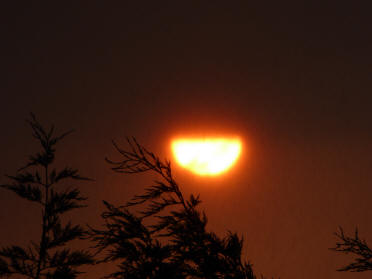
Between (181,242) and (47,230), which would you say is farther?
(47,230)

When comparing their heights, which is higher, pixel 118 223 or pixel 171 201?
pixel 171 201

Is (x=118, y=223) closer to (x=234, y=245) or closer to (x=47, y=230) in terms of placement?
(x=234, y=245)

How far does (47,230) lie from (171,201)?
2.65 meters

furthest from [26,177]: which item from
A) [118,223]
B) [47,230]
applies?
[118,223]

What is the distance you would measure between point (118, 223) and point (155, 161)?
0.52 meters

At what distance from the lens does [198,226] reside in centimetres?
354

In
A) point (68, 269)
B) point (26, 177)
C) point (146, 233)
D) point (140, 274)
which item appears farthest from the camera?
point (26, 177)

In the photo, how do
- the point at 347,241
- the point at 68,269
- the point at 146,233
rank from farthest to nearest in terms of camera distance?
the point at 68,269 → the point at 347,241 → the point at 146,233

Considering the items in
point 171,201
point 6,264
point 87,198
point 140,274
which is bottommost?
point 140,274

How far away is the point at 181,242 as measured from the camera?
3.46 metres

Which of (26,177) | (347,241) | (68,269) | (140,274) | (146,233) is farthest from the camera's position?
(26,177)

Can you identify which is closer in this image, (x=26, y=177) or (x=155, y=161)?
(x=155, y=161)

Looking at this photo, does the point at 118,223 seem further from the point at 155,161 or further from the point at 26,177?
the point at 26,177

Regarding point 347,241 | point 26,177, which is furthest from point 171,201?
point 26,177
